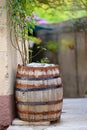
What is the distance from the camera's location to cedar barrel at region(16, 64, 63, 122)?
350 cm

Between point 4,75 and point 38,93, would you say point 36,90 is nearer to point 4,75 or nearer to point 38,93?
point 38,93

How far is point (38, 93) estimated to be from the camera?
3492 mm

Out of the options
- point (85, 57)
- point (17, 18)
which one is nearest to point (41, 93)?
point (17, 18)

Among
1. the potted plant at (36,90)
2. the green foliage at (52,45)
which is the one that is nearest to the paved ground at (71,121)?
the potted plant at (36,90)

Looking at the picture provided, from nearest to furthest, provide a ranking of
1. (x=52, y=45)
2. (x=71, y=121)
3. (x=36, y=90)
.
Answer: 1. (x=36, y=90)
2. (x=71, y=121)
3. (x=52, y=45)

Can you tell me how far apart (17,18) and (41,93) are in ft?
2.67

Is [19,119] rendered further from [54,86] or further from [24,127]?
[54,86]

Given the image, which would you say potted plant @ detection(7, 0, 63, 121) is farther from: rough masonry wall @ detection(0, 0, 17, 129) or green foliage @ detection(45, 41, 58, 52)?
green foliage @ detection(45, 41, 58, 52)

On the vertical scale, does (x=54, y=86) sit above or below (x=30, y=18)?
below

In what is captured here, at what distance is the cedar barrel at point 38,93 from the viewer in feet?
11.5

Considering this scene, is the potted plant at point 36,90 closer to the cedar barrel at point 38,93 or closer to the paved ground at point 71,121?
the cedar barrel at point 38,93

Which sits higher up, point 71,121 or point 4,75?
point 4,75

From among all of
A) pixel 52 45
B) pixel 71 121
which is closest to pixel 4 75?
pixel 71 121

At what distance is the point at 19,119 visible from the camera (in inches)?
144
